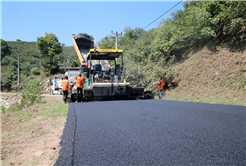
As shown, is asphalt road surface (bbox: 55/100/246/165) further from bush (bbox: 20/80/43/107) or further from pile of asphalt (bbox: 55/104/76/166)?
bush (bbox: 20/80/43/107)

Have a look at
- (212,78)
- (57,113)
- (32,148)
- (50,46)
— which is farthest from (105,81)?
(50,46)

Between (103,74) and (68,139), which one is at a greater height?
(103,74)

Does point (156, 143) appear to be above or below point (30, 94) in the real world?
below

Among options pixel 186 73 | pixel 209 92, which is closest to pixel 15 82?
pixel 186 73

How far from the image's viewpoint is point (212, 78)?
11586 mm

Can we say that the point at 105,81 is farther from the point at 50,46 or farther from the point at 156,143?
the point at 50,46

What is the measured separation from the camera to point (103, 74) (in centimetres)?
1039

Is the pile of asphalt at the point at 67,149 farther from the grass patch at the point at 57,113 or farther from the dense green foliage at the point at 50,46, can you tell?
the dense green foliage at the point at 50,46

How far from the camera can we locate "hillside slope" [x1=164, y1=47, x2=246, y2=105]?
382 inches

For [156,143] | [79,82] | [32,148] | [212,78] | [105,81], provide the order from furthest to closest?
1. [212,78]
2. [105,81]
3. [79,82]
4. [32,148]
5. [156,143]

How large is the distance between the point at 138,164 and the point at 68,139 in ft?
4.88

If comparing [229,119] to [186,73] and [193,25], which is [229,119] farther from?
[193,25]

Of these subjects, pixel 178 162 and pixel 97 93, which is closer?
pixel 178 162

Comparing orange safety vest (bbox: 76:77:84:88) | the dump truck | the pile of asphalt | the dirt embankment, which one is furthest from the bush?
the pile of asphalt
